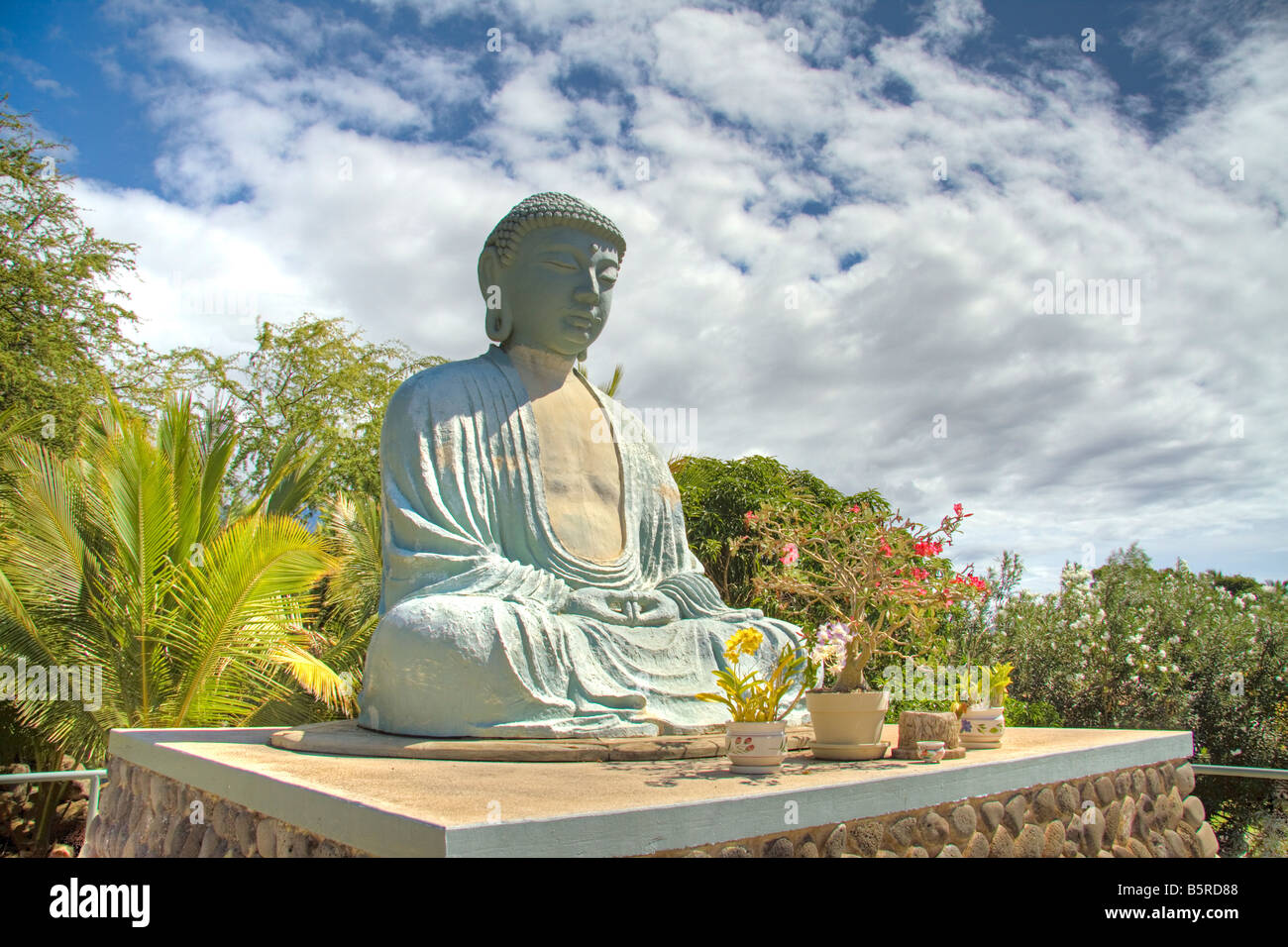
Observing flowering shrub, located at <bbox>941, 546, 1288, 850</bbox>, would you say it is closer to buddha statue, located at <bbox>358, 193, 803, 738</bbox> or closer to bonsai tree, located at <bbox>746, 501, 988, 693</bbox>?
buddha statue, located at <bbox>358, 193, 803, 738</bbox>

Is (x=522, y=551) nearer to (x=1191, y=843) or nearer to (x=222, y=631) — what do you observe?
(x=222, y=631)

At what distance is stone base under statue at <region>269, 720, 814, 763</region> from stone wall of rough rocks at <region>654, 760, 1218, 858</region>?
3.34ft

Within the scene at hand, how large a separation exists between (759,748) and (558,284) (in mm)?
3504

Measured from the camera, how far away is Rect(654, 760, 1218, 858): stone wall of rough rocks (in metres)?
3.12

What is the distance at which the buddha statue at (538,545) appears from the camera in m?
4.65

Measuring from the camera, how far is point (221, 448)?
28.5 ft

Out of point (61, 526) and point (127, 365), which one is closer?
point (61, 526)

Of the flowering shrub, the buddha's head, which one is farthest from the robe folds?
the flowering shrub

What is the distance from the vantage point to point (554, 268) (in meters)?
6.15

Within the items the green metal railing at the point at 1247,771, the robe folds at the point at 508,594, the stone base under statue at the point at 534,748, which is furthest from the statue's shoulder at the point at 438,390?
the green metal railing at the point at 1247,771

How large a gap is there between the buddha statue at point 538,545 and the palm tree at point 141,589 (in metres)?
2.63

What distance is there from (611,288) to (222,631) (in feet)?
13.3

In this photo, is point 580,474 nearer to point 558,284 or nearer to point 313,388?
point 558,284
